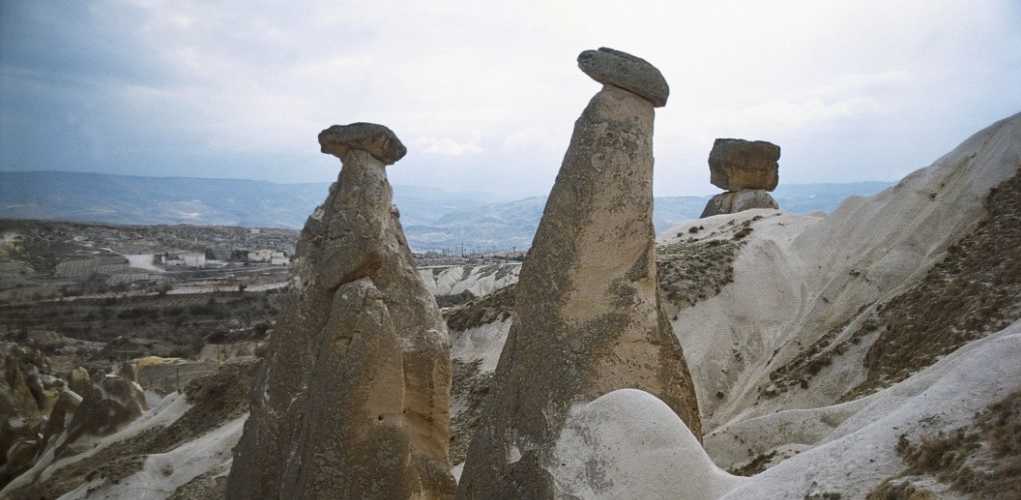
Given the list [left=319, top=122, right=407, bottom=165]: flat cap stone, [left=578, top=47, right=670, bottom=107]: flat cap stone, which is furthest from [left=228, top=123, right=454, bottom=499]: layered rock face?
[left=578, top=47, right=670, bottom=107]: flat cap stone

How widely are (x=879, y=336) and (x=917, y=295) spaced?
1109 mm

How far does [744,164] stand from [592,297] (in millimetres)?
20995

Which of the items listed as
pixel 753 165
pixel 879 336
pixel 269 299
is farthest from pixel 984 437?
pixel 269 299

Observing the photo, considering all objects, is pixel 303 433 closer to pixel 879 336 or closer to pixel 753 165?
pixel 879 336

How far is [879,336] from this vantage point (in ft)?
37.9

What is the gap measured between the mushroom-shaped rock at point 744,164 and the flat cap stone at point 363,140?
19.8m

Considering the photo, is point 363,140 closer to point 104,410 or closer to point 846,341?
point 846,341

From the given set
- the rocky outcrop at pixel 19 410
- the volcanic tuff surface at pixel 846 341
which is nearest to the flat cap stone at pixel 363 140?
the volcanic tuff surface at pixel 846 341

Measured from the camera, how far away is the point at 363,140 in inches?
298

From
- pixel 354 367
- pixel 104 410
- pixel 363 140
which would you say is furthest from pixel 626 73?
pixel 104 410

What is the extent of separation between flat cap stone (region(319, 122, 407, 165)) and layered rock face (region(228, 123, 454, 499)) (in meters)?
0.01

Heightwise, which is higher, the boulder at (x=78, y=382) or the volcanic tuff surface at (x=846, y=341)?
the volcanic tuff surface at (x=846, y=341)

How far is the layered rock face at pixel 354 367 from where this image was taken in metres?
6.35

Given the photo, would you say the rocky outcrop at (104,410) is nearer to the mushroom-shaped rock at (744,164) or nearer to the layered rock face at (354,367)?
the layered rock face at (354,367)
